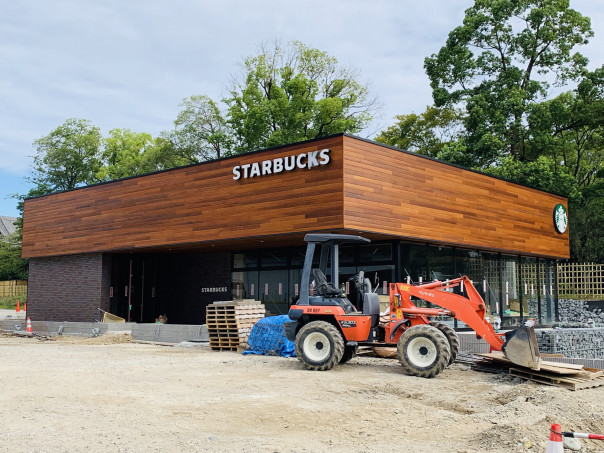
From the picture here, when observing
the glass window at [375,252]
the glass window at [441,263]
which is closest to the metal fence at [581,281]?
the glass window at [441,263]

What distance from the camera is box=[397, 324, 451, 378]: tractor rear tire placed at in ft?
40.4

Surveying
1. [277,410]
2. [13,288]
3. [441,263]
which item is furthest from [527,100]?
[13,288]

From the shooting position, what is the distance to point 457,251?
22750 mm

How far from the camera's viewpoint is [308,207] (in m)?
19.3

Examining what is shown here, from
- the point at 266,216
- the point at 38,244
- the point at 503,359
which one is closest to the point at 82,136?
the point at 38,244

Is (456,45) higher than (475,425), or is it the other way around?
(456,45)

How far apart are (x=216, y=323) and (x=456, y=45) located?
25.9m

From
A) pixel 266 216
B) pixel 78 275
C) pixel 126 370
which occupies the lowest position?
pixel 126 370

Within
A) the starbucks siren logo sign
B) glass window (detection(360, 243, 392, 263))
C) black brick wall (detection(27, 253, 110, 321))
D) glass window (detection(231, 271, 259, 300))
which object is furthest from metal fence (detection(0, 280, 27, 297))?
the starbucks siren logo sign

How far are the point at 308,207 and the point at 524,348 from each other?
347 inches

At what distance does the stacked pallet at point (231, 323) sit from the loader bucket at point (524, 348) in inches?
329

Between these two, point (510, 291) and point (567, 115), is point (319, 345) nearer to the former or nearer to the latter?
point (510, 291)

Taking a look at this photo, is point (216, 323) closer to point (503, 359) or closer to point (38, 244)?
point (503, 359)

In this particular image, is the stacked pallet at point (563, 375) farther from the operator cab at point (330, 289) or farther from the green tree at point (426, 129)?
the green tree at point (426, 129)
